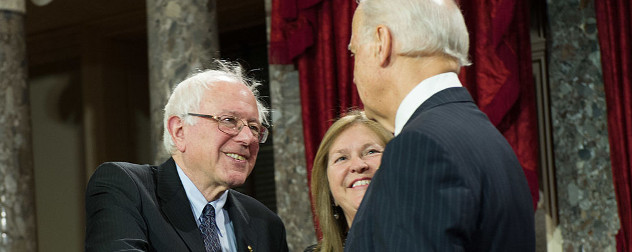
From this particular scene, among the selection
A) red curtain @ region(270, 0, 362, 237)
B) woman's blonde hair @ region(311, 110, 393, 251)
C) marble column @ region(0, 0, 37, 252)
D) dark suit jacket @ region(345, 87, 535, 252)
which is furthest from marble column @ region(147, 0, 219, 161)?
dark suit jacket @ region(345, 87, 535, 252)

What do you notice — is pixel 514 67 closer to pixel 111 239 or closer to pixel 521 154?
pixel 521 154

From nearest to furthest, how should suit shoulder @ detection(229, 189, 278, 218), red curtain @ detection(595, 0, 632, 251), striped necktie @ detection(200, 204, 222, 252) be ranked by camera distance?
1. striped necktie @ detection(200, 204, 222, 252)
2. suit shoulder @ detection(229, 189, 278, 218)
3. red curtain @ detection(595, 0, 632, 251)

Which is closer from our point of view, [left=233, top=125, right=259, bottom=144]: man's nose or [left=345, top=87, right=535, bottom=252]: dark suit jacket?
[left=345, top=87, right=535, bottom=252]: dark suit jacket

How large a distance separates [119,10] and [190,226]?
487 centimetres

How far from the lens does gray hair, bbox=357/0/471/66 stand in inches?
59.0

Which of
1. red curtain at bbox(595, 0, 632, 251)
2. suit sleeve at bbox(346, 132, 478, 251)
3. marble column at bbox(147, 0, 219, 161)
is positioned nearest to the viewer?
suit sleeve at bbox(346, 132, 478, 251)

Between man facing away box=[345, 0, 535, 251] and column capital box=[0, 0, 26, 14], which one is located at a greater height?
column capital box=[0, 0, 26, 14]

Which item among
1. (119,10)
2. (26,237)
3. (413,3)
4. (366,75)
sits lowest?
(26,237)

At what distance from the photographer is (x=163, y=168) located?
257 centimetres

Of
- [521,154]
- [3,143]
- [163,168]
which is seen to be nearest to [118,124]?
[3,143]

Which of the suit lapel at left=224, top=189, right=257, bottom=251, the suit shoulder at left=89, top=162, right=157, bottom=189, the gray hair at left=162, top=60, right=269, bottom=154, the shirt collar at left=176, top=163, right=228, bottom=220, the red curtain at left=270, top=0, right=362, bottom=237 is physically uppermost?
the red curtain at left=270, top=0, right=362, bottom=237

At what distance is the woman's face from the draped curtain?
1027mm

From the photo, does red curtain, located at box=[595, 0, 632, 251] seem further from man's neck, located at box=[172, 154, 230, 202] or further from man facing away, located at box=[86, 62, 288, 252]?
man's neck, located at box=[172, 154, 230, 202]

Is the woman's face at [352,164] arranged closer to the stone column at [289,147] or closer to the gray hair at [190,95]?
the gray hair at [190,95]
